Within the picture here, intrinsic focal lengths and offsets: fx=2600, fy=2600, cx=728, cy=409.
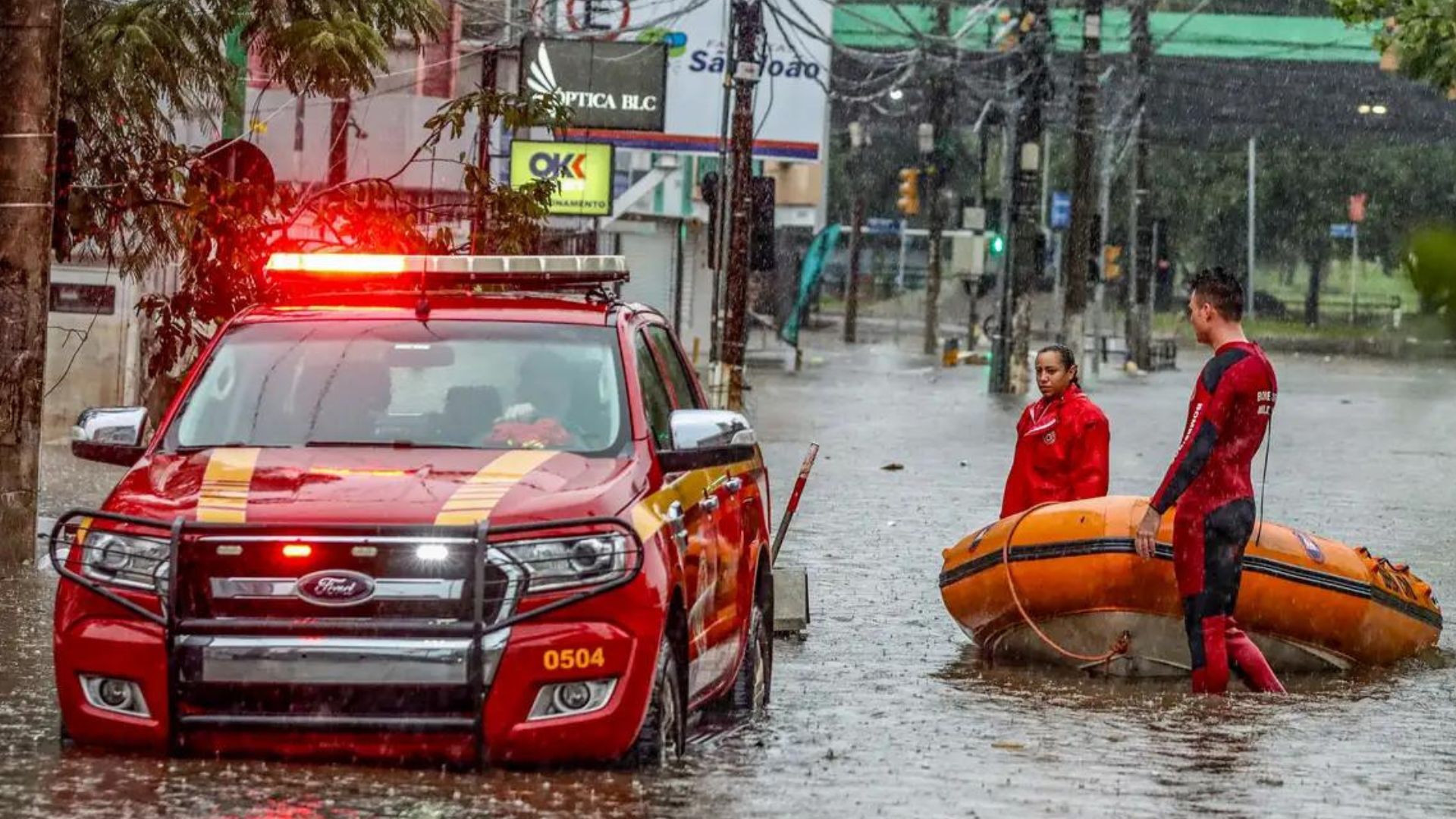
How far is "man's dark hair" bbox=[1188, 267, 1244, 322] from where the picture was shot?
10000mm

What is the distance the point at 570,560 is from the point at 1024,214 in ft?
115

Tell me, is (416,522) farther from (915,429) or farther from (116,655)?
(915,429)

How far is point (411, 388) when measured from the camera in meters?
8.24

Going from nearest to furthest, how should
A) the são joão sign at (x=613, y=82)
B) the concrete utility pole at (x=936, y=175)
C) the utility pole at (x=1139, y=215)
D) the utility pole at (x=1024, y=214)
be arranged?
the são joão sign at (x=613, y=82) → the utility pole at (x=1024, y=214) → the utility pole at (x=1139, y=215) → the concrete utility pole at (x=936, y=175)

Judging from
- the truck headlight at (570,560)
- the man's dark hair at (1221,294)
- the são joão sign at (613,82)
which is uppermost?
the são joão sign at (613,82)

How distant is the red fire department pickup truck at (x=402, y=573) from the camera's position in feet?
23.1

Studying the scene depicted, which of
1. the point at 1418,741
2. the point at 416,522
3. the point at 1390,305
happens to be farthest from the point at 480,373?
the point at 1390,305

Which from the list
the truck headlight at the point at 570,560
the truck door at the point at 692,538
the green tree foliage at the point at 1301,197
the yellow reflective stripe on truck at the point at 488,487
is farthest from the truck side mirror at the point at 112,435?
the green tree foliage at the point at 1301,197

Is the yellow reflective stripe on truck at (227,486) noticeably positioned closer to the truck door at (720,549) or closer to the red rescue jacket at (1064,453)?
the truck door at (720,549)

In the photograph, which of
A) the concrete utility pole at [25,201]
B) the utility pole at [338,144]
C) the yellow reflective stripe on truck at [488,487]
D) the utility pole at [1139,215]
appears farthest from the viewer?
the utility pole at [1139,215]

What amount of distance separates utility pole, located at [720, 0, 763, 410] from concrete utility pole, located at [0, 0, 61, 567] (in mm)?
12078

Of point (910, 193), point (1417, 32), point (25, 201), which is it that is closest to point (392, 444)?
point (25, 201)

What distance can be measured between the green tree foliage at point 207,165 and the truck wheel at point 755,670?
4.72 metres

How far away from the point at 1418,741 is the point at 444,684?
4.20 metres
